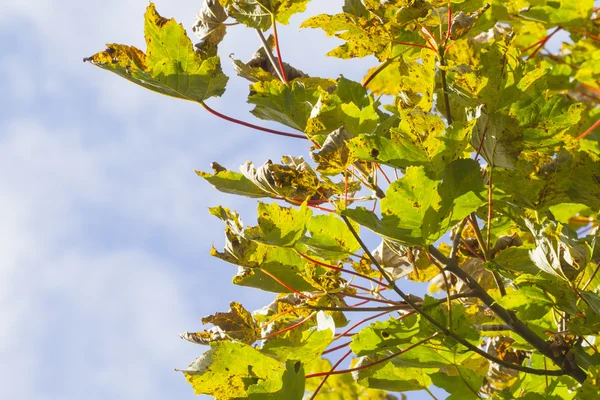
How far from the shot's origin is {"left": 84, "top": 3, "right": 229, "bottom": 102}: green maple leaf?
103cm

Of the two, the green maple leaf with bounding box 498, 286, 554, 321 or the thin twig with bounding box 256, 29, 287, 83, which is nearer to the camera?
the green maple leaf with bounding box 498, 286, 554, 321

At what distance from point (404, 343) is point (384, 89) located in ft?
2.31

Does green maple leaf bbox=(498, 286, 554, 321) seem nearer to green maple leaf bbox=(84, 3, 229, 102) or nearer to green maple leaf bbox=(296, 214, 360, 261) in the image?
green maple leaf bbox=(296, 214, 360, 261)

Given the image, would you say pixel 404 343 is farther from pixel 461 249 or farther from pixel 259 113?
pixel 259 113

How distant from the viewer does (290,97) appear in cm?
103

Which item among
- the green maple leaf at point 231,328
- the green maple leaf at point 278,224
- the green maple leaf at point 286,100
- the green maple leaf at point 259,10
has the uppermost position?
Answer: the green maple leaf at point 259,10

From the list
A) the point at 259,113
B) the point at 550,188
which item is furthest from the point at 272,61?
the point at 550,188

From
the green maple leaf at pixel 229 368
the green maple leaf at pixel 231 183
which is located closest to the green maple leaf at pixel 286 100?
the green maple leaf at pixel 231 183

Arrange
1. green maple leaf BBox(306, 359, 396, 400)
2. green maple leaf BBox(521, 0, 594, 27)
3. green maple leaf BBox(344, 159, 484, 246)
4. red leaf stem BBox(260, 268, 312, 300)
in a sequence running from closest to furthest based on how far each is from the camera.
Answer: green maple leaf BBox(344, 159, 484, 246) → red leaf stem BBox(260, 268, 312, 300) → green maple leaf BBox(521, 0, 594, 27) → green maple leaf BBox(306, 359, 396, 400)

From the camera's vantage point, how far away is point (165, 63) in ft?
3.38

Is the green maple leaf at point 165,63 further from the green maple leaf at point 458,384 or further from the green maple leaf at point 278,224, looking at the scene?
the green maple leaf at point 458,384

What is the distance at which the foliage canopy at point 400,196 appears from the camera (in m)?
Answer: 0.93

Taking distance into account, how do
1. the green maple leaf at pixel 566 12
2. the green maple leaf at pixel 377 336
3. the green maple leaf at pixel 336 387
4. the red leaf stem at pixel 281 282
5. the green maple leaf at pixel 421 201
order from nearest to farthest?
the green maple leaf at pixel 421 201 → the green maple leaf at pixel 377 336 → the red leaf stem at pixel 281 282 → the green maple leaf at pixel 566 12 → the green maple leaf at pixel 336 387

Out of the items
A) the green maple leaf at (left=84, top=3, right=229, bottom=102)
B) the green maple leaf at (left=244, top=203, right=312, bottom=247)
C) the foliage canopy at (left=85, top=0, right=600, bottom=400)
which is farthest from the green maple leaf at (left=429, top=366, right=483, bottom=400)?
the green maple leaf at (left=84, top=3, right=229, bottom=102)
